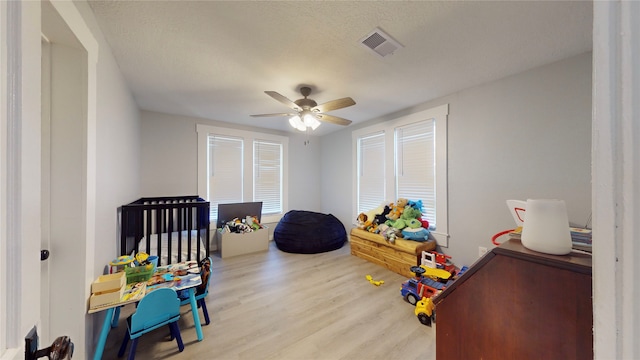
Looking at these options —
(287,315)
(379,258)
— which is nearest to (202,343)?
(287,315)

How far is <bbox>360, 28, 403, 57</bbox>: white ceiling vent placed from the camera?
1.65 metres

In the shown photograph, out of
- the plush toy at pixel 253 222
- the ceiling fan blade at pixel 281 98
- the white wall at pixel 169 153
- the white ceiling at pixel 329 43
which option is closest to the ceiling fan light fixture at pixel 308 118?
the ceiling fan blade at pixel 281 98

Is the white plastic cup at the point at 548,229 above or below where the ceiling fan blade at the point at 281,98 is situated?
below

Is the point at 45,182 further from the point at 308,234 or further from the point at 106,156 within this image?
the point at 308,234

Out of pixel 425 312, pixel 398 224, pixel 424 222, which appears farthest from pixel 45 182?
pixel 424 222

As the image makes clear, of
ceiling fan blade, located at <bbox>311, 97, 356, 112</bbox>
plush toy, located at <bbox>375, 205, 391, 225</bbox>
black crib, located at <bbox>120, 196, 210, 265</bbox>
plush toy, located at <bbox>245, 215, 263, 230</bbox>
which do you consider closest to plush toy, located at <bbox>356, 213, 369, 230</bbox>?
plush toy, located at <bbox>375, 205, 391, 225</bbox>

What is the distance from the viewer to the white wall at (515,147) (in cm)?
195

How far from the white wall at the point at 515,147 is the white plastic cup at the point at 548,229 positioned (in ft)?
6.22

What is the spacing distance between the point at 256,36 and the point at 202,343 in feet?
7.95

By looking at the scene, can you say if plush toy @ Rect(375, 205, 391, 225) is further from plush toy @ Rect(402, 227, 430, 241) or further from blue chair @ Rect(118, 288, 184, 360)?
blue chair @ Rect(118, 288, 184, 360)

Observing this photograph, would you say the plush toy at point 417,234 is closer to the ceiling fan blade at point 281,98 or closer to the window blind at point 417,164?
the window blind at point 417,164

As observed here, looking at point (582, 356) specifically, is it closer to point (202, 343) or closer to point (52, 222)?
point (202, 343)

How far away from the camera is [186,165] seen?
12.0 ft

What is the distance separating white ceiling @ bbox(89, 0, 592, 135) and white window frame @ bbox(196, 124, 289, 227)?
1068 mm
